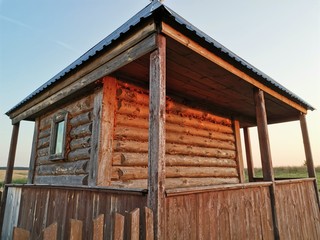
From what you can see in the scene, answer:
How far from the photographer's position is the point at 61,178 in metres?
5.13

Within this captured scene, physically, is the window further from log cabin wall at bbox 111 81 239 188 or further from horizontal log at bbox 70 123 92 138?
log cabin wall at bbox 111 81 239 188

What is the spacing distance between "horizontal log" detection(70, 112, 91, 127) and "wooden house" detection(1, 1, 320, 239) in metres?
0.03

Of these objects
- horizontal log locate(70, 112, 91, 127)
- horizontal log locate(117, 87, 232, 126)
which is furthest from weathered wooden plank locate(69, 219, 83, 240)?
horizontal log locate(70, 112, 91, 127)

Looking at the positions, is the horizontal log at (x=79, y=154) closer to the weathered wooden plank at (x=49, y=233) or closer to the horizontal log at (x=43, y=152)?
the horizontal log at (x=43, y=152)

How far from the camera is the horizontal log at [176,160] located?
410 centimetres

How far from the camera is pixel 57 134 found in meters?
5.75

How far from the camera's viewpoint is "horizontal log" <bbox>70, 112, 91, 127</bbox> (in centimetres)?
458

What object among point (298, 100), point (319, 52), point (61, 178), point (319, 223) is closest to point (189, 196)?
point (61, 178)

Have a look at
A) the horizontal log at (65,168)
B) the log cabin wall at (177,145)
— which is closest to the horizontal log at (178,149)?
the log cabin wall at (177,145)

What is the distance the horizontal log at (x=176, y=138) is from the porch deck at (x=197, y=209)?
1347mm

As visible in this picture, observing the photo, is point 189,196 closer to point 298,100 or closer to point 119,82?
point 119,82

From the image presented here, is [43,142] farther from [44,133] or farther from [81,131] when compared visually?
[81,131]

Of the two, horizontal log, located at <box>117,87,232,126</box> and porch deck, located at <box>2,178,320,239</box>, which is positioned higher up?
horizontal log, located at <box>117,87,232,126</box>

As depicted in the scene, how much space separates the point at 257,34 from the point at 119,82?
7657mm
